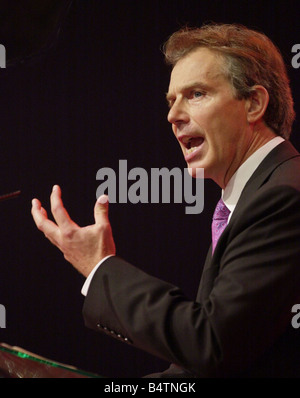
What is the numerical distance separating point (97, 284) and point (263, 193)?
37 centimetres

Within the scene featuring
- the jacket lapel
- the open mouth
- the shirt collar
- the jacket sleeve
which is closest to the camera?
the jacket sleeve

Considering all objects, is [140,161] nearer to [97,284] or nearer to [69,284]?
[69,284]

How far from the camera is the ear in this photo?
56.9 inches

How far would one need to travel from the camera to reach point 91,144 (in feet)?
9.05

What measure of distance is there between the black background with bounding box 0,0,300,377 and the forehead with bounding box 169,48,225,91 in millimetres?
1237

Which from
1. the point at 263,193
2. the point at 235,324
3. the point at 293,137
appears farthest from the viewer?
the point at 293,137

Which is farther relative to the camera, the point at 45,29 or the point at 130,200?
the point at 130,200

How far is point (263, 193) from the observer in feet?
3.69

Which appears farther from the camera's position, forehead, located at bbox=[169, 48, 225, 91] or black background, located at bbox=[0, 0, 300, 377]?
black background, located at bbox=[0, 0, 300, 377]

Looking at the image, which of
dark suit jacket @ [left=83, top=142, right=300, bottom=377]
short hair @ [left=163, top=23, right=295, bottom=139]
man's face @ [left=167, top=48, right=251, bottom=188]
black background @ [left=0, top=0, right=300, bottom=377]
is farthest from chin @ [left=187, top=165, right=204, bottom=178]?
black background @ [left=0, top=0, right=300, bottom=377]

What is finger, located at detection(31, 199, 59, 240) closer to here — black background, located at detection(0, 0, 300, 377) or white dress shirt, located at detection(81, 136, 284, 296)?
white dress shirt, located at detection(81, 136, 284, 296)

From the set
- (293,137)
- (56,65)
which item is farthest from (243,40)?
(56,65)

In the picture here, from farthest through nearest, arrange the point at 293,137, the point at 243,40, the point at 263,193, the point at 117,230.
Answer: the point at 117,230, the point at 293,137, the point at 243,40, the point at 263,193

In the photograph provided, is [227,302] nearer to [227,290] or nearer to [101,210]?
[227,290]
